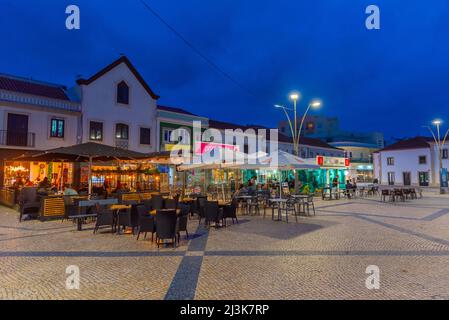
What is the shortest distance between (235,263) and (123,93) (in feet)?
65.7

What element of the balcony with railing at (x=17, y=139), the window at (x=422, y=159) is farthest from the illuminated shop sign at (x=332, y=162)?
the window at (x=422, y=159)

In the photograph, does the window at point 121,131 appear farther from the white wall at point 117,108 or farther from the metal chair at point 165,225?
the metal chair at point 165,225

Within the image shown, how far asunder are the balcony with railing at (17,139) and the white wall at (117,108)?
3051mm

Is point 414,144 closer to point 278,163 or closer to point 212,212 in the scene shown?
point 278,163

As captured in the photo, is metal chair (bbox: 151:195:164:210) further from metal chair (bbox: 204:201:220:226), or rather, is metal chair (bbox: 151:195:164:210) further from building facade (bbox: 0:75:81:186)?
building facade (bbox: 0:75:81:186)

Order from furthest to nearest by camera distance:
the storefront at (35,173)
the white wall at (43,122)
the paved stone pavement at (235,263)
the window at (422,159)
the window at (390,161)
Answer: the window at (390,161) → the window at (422,159) → the storefront at (35,173) → the white wall at (43,122) → the paved stone pavement at (235,263)

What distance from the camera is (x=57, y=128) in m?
19.4

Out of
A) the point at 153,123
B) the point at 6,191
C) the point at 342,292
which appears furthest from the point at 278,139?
the point at 342,292

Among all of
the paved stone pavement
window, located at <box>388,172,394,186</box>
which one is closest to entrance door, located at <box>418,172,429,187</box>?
window, located at <box>388,172,394,186</box>

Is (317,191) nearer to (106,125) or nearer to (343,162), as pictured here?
(343,162)

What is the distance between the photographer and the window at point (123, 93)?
73.4 ft
